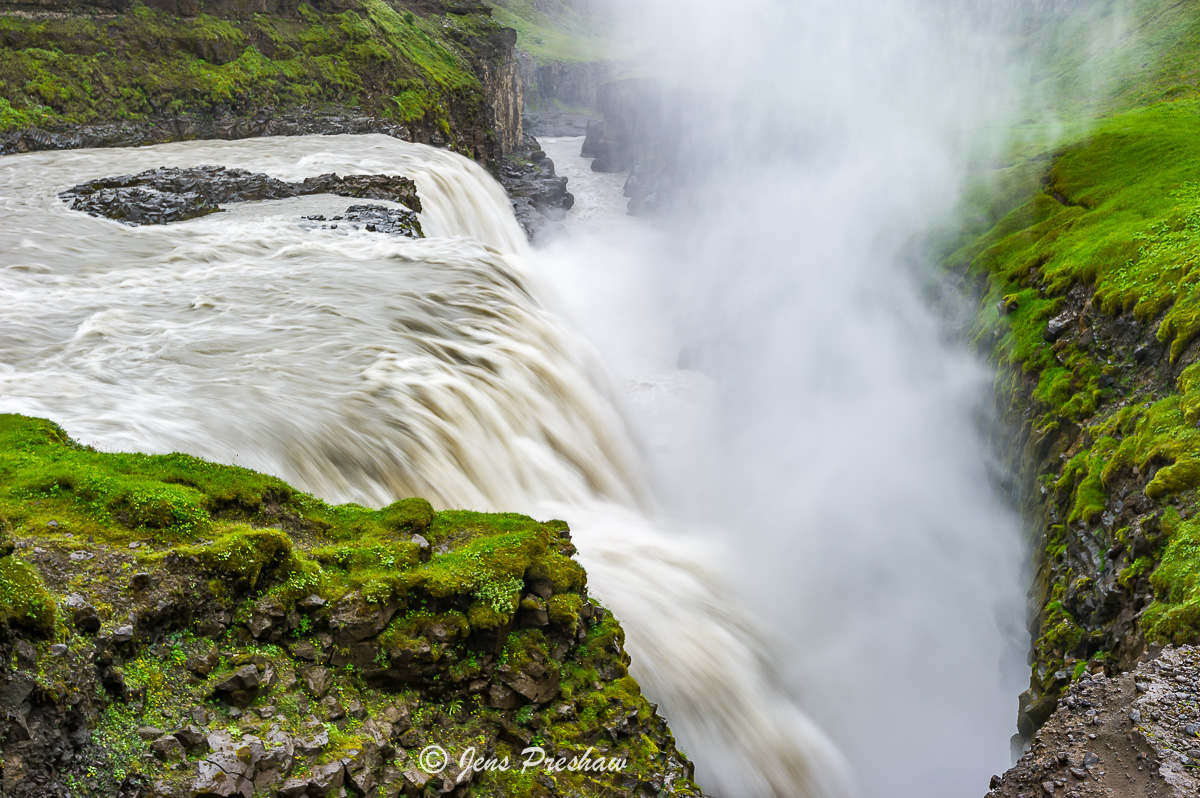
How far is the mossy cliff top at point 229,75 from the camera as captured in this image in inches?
1415

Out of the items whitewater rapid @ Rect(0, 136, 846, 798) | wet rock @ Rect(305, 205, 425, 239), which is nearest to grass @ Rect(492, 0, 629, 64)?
wet rock @ Rect(305, 205, 425, 239)

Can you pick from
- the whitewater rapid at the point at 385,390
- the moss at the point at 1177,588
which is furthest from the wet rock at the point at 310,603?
the moss at the point at 1177,588

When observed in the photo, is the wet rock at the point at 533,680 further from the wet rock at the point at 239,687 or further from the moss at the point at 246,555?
the moss at the point at 246,555

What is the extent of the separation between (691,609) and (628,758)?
5233mm

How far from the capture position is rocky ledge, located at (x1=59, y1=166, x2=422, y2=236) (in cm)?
2673

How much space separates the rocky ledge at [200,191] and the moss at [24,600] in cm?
2286

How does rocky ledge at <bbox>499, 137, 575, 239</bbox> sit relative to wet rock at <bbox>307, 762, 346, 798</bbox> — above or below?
below

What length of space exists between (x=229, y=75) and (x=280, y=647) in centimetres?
4396

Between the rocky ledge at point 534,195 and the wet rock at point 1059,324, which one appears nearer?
the wet rock at point 1059,324

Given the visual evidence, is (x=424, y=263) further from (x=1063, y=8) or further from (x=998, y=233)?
(x=1063, y=8)

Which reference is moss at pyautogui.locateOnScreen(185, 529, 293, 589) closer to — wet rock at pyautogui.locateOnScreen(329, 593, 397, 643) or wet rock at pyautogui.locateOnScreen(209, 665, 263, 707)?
wet rock at pyautogui.locateOnScreen(329, 593, 397, 643)

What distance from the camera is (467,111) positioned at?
56656 millimetres

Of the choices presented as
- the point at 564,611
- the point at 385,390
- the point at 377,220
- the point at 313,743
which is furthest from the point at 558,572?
the point at 377,220

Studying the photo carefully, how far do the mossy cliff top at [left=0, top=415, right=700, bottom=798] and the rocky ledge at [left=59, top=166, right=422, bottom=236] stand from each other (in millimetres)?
20278
